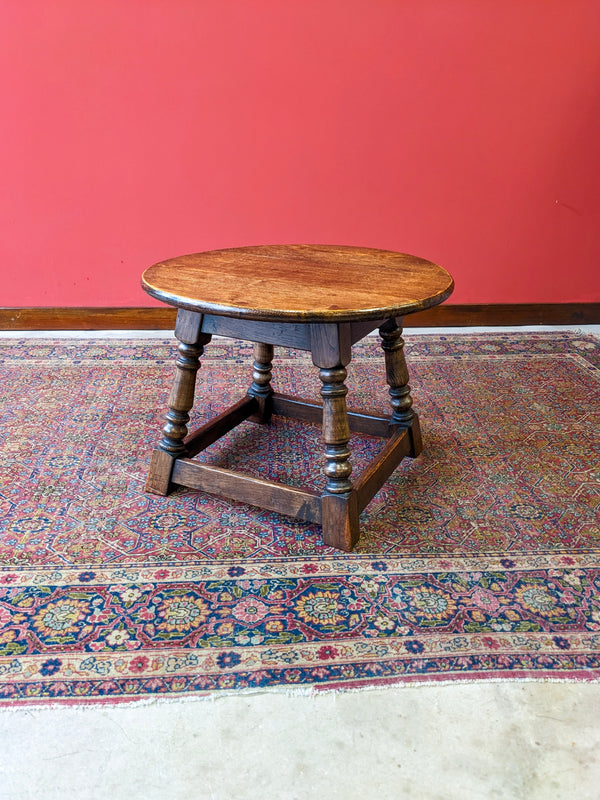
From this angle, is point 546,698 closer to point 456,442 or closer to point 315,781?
point 315,781

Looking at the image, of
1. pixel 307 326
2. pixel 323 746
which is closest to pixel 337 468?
pixel 307 326

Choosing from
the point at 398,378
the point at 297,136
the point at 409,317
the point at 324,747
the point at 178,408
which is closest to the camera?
the point at 324,747

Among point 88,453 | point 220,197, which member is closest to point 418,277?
point 88,453

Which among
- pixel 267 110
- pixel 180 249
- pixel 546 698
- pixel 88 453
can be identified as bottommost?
pixel 88 453

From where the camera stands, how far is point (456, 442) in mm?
2424

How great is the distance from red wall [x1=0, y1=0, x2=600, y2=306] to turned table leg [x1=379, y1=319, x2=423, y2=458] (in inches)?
56.5

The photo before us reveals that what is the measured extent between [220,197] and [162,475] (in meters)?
1.87

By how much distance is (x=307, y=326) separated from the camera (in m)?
1.72

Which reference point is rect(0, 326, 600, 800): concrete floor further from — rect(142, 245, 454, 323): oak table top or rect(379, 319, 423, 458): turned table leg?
rect(379, 319, 423, 458): turned table leg

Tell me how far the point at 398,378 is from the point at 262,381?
54 centimetres

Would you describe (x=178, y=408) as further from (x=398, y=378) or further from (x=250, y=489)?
(x=398, y=378)

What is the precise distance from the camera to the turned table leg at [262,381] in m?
2.49

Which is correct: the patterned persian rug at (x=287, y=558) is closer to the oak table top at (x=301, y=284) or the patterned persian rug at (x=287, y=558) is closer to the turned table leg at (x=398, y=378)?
the turned table leg at (x=398, y=378)

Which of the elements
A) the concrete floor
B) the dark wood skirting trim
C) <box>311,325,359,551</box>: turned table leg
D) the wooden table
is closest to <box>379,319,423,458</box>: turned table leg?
the wooden table
